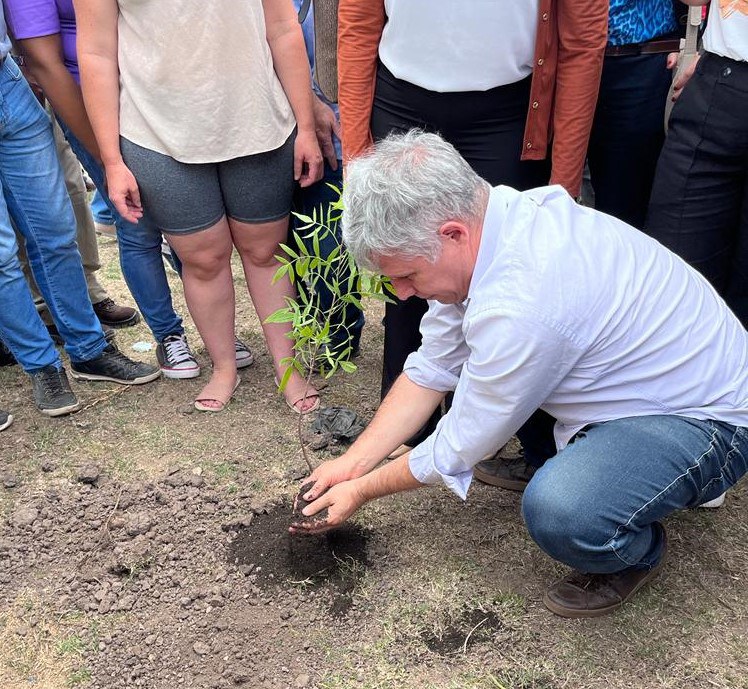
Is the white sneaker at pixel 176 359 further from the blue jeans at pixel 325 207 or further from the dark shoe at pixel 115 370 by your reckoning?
the blue jeans at pixel 325 207

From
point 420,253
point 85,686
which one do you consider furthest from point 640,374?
point 85,686

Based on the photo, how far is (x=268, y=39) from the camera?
284 cm

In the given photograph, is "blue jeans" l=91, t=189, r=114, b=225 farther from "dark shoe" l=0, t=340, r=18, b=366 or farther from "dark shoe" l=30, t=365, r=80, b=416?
"dark shoe" l=30, t=365, r=80, b=416

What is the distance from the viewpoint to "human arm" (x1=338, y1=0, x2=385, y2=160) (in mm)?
2496

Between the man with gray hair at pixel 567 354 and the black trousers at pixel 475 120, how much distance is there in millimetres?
550

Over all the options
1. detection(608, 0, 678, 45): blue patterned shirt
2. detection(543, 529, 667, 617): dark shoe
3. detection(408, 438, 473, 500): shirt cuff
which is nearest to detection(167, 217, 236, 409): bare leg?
detection(408, 438, 473, 500): shirt cuff

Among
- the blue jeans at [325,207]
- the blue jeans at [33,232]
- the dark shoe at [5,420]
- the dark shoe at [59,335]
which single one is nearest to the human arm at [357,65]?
the blue jeans at [325,207]

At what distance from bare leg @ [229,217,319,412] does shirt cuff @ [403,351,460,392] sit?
686mm

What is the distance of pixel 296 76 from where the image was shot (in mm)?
2857

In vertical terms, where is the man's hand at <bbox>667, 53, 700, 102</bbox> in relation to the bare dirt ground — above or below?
above

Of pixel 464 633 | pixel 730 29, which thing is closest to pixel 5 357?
pixel 464 633

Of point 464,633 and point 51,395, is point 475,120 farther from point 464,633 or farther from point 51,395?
point 51,395

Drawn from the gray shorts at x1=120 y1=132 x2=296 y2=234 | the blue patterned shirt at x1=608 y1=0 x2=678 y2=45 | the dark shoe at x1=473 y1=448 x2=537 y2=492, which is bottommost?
the dark shoe at x1=473 y1=448 x2=537 y2=492

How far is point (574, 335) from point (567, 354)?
0.17 ft
